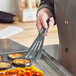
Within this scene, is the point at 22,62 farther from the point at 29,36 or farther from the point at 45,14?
the point at 29,36

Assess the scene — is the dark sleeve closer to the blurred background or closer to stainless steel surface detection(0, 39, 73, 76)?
stainless steel surface detection(0, 39, 73, 76)

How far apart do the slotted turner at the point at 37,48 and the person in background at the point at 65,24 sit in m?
0.05

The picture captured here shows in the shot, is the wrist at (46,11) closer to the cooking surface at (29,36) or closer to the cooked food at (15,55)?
the cooked food at (15,55)

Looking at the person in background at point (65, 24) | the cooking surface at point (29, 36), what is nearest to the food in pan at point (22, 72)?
the person in background at point (65, 24)

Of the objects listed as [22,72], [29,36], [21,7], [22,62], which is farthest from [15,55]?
[21,7]

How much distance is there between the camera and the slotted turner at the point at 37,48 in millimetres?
1112

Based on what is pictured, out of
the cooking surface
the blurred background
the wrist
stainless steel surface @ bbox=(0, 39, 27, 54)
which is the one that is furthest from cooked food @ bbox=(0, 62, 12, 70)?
the blurred background

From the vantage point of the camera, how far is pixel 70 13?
1.07 metres

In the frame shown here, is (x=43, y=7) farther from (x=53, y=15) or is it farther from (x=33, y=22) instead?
(x=33, y=22)

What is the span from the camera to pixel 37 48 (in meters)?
1.15

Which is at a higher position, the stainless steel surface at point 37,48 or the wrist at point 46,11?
the wrist at point 46,11

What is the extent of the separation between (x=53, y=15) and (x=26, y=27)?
104cm

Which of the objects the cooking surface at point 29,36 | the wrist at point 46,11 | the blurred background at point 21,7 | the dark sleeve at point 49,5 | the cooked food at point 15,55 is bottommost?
the cooking surface at point 29,36

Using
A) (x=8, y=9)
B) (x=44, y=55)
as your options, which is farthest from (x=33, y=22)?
(x=44, y=55)
